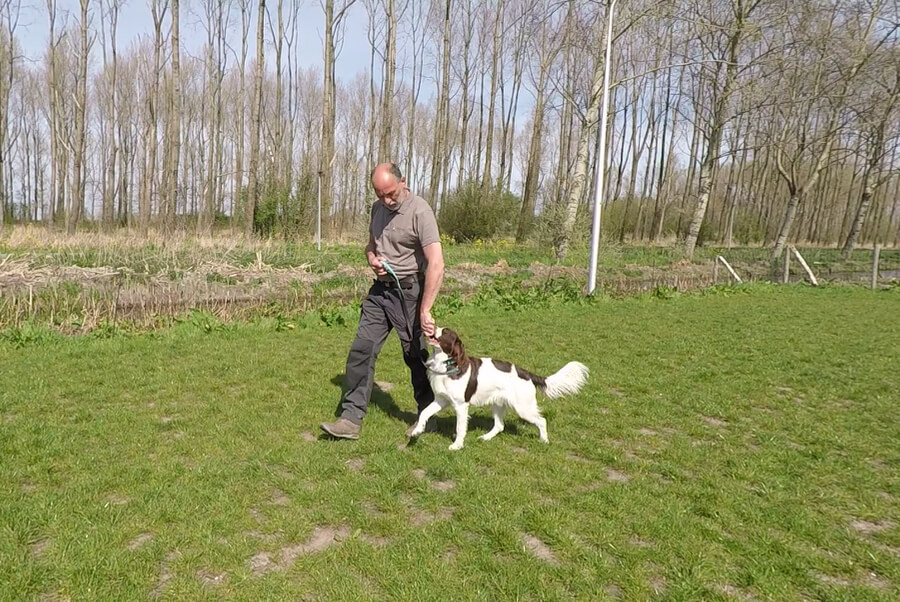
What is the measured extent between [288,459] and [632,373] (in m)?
4.62

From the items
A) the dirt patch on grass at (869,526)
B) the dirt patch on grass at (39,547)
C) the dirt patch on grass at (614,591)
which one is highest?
the dirt patch on grass at (869,526)

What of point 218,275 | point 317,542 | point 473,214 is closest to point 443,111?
point 473,214

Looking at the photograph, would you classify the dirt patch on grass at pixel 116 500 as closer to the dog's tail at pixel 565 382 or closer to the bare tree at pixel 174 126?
the dog's tail at pixel 565 382

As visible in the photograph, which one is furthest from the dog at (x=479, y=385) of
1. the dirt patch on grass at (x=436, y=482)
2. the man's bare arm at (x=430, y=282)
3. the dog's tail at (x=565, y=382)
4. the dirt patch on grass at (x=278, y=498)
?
the dirt patch on grass at (x=278, y=498)

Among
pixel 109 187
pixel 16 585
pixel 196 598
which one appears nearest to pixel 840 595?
pixel 196 598

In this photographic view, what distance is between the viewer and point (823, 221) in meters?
50.6

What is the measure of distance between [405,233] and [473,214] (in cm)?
2297

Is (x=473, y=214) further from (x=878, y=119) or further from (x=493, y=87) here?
(x=878, y=119)

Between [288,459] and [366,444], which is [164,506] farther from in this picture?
[366,444]

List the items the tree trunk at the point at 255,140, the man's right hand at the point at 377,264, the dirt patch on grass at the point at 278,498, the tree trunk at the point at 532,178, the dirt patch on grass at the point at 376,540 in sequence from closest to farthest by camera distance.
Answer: the dirt patch on grass at the point at 376,540
the dirt patch on grass at the point at 278,498
the man's right hand at the point at 377,264
the tree trunk at the point at 255,140
the tree trunk at the point at 532,178

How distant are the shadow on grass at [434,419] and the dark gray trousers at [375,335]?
1.97 feet

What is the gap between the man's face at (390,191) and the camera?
429 cm

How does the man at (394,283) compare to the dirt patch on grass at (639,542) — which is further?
the man at (394,283)

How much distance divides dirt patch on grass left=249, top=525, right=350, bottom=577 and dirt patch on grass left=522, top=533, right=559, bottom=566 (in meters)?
1.05
